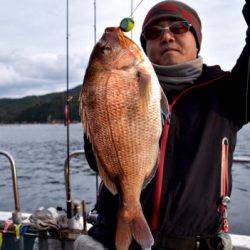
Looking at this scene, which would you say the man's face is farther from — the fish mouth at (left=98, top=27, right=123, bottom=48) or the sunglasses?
the fish mouth at (left=98, top=27, right=123, bottom=48)

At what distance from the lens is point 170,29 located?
2691mm

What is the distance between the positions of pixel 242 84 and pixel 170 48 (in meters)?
0.52

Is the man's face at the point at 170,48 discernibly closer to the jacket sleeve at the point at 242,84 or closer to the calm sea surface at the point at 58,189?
the jacket sleeve at the point at 242,84

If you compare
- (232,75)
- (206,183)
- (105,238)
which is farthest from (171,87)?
(105,238)

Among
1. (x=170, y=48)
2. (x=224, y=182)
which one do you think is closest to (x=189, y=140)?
(x=224, y=182)

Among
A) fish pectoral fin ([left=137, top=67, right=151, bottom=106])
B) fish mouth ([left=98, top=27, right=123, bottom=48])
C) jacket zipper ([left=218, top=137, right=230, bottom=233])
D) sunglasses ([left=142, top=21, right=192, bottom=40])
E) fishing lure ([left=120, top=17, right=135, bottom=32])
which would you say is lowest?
jacket zipper ([left=218, top=137, right=230, bottom=233])

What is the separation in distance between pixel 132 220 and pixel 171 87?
997mm

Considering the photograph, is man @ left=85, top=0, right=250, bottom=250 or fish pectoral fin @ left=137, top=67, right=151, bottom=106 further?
man @ left=85, top=0, right=250, bottom=250

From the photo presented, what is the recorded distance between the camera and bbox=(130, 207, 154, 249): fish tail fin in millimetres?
2082

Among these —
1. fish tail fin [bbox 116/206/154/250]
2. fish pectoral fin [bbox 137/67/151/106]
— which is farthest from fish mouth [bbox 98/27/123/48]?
fish tail fin [bbox 116/206/154/250]

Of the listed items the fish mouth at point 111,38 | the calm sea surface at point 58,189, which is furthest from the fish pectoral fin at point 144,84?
the calm sea surface at point 58,189

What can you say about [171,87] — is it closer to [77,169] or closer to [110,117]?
[110,117]

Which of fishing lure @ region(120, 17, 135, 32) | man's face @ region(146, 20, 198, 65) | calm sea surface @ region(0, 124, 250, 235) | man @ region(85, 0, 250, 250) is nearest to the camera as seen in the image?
fishing lure @ region(120, 17, 135, 32)

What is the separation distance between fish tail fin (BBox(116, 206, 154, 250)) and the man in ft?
1.15
